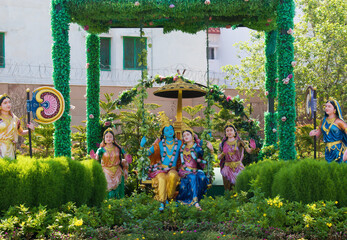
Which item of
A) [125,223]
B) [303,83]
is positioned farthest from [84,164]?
[303,83]

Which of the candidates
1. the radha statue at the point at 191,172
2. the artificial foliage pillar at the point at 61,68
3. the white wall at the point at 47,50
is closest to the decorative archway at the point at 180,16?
the artificial foliage pillar at the point at 61,68

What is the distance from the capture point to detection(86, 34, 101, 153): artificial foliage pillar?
960 cm

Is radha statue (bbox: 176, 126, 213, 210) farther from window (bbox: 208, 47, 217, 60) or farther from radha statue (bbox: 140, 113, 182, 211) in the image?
window (bbox: 208, 47, 217, 60)

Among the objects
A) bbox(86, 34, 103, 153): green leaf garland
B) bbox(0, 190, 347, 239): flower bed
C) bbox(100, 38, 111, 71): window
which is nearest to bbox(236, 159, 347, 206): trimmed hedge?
bbox(0, 190, 347, 239): flower bed

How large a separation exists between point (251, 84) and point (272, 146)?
634 cm

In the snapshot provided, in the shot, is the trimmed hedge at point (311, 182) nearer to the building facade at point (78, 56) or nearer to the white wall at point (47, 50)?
the building facade at point (78, 56)

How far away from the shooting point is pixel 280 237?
16.3ft

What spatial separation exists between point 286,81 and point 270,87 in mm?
2363

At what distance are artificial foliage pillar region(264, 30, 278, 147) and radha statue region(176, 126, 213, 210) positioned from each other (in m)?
2.55

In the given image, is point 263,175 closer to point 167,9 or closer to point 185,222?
point 185,222

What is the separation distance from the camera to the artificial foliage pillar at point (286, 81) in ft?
25.4

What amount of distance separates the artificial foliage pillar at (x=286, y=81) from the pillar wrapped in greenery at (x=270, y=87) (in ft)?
6.00

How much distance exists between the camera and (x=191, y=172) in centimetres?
764

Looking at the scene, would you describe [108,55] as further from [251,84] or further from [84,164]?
[84,164]
